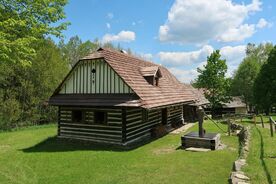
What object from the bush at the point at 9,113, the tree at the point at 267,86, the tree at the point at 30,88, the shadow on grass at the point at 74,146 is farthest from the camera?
the tree at the point at 267,86

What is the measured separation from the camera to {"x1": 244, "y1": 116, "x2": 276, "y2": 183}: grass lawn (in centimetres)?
778

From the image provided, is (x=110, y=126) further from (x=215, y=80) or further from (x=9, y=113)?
(x=215, y=80)

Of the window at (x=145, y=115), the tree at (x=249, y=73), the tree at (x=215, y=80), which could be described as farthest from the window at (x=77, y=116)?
the tree at (x=249, y=73)

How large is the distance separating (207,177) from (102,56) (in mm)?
10614

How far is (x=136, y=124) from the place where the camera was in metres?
17.7

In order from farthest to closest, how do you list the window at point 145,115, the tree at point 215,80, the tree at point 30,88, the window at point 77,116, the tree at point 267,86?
the tree at point 215,80 < the tree at point 267,86 < the tree at point 30,88 < the window at point 145,115 < the window at point 77,116

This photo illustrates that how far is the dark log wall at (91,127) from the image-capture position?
16.5 meters

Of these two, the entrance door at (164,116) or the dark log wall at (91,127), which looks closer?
the dark log wall at (91,127)

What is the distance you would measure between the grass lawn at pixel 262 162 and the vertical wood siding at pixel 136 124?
7.07 m

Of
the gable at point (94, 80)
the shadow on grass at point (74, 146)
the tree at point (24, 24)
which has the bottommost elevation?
the shadow on grass at point (74, 146)

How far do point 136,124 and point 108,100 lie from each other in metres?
2.70

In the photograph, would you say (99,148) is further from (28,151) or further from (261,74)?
(261,74)

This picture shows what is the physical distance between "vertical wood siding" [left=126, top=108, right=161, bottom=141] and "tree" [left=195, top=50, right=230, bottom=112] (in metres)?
23.9

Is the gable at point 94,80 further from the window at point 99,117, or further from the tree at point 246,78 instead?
the tree at point 246,78
